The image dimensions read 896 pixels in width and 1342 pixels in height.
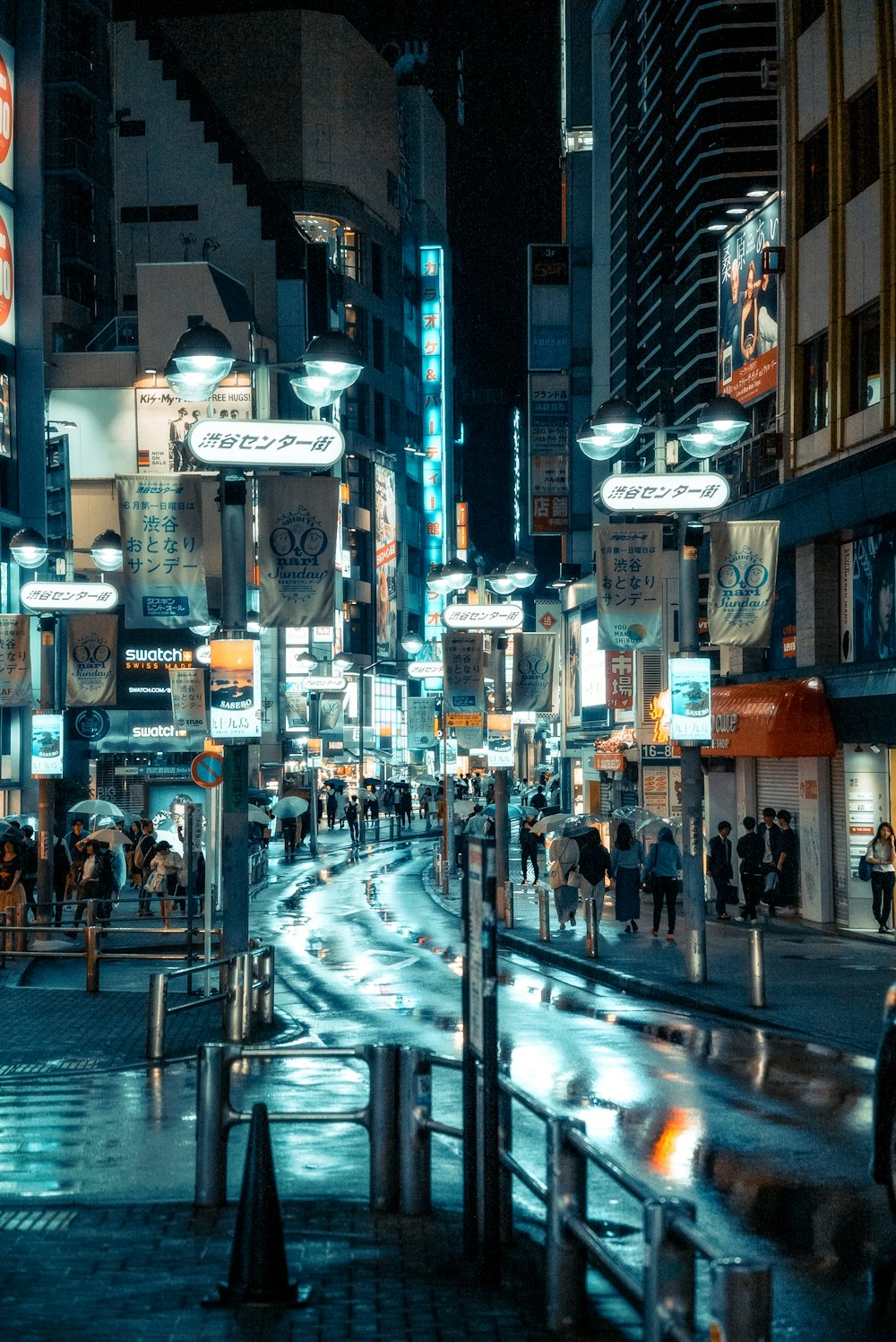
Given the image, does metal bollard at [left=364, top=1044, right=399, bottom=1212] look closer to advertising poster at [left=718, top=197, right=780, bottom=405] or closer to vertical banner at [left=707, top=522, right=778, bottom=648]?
vertical banner at [left=707, top=522, right=778, bottom=648]

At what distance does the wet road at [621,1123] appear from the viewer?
8.87m

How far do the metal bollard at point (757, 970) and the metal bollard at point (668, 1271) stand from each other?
493 inches

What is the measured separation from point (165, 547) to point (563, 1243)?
12.8 metres

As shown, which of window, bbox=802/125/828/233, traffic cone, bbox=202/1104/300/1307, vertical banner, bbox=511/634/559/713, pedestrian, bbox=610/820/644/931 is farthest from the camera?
vertical banner, bbox=511/634/559/713

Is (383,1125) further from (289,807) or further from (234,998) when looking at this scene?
(289,807)

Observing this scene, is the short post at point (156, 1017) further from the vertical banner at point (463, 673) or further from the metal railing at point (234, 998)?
the vertical banner at point (463, 673)

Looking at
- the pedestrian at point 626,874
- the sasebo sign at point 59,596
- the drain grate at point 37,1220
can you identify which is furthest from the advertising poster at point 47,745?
the drain grate at point 37,1220

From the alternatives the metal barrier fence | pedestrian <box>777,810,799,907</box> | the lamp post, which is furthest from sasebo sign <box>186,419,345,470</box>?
pedestrian <box>777,810,799,907</box>

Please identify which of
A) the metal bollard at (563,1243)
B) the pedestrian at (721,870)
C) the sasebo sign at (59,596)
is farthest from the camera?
the pedestrian at (721,870)

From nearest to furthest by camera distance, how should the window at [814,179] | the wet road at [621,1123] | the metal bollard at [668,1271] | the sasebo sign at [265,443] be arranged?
1. the metal bollard at [668,1271]
2. the wet road at [621,1123]
3. the sasebo sign at [265,443]
4. the window at [814,179]

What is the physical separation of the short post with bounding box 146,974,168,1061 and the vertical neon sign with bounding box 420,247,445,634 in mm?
108645

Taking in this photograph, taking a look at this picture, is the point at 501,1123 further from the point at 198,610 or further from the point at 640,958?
the point at 640,958

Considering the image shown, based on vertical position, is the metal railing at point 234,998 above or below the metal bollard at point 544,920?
above

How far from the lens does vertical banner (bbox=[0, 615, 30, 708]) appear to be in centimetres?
3047
